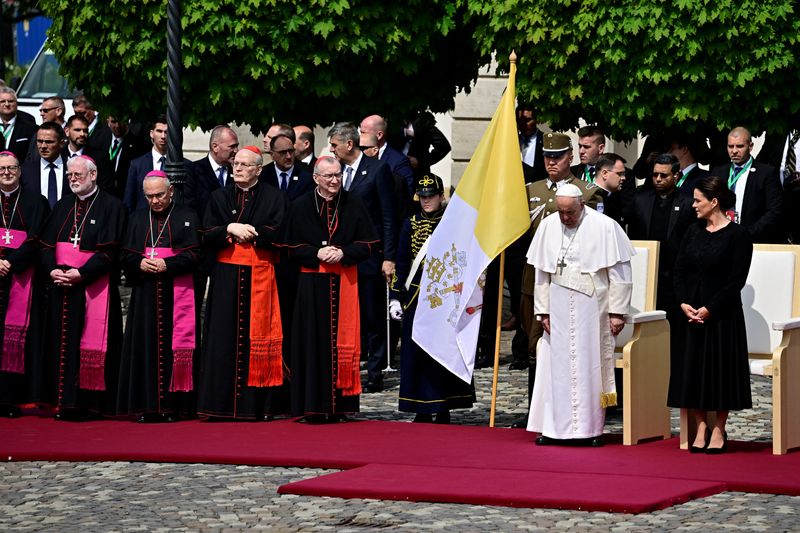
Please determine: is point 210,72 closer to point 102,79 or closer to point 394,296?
point 102,79

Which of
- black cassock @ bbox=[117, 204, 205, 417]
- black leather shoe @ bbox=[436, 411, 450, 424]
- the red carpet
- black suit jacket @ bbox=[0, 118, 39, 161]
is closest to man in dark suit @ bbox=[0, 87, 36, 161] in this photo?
black suit jacket @ bbox=[0, 118, 39, 161]

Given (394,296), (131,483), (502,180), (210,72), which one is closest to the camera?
(131,483)

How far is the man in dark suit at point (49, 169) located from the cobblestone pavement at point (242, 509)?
359 centimetres

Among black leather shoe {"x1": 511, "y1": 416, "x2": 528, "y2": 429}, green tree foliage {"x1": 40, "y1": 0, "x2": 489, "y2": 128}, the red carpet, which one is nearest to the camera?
the red carpet

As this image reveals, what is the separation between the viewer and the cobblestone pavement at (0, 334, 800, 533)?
935 centimetres

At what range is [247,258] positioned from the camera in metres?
13.0

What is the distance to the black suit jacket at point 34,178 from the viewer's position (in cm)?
1433

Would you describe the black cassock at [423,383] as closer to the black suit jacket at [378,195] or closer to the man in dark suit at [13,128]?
the black suit jacket at [378,195]

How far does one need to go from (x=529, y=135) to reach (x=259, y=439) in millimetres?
5675

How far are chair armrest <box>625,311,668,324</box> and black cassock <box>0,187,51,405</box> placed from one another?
4160 mm

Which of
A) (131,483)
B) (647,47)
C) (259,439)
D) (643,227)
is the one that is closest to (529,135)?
(647,47)

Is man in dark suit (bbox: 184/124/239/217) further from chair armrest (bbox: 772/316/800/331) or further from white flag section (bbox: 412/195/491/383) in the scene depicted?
chair armrest (bbox: 772/316/800/331)

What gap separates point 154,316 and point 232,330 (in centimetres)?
55

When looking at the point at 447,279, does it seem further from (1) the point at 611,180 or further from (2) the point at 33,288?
(2) the point at 33,288
